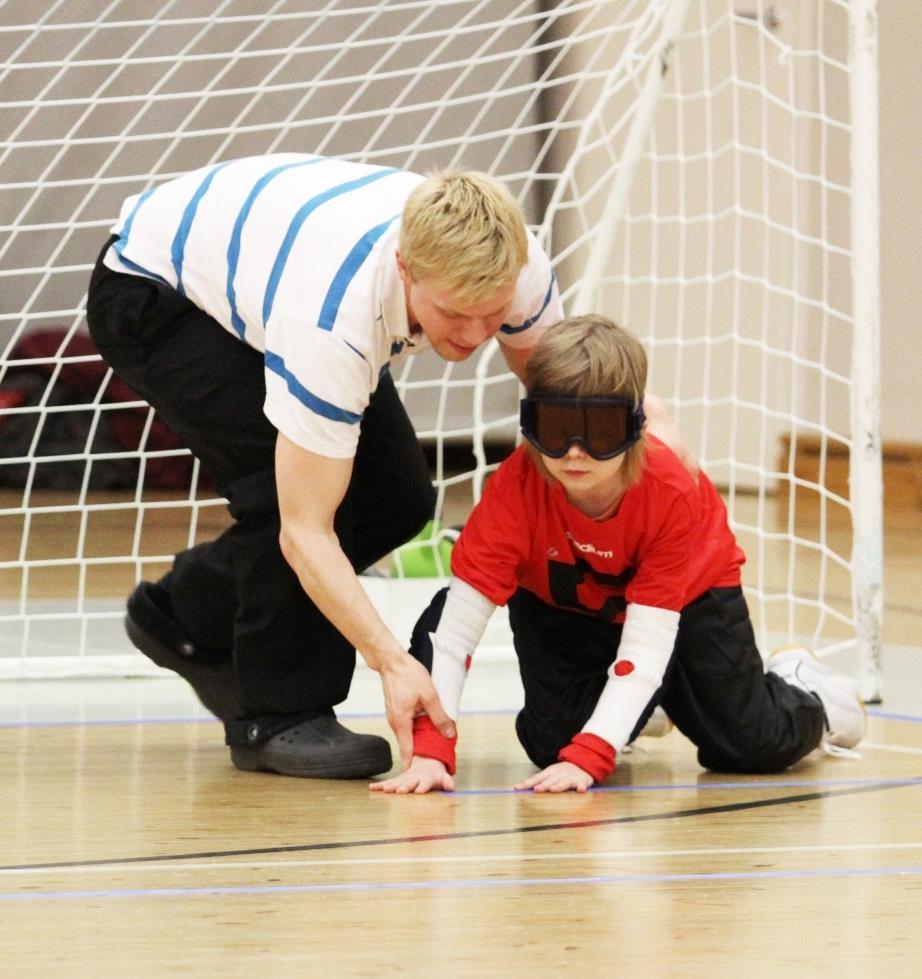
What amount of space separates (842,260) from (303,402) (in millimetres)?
2817

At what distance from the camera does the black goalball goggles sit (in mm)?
1519

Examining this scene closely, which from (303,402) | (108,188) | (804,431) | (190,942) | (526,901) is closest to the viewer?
(190,942)

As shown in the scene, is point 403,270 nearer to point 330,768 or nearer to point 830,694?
point 330,768

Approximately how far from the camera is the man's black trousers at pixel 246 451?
5.49ft

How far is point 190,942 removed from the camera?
1.10 m

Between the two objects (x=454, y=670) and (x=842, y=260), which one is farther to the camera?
(x=842, y=260)

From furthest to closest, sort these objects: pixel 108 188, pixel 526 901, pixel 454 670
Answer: pixel 108 188 → pixel 454 670 → pixel 526 901

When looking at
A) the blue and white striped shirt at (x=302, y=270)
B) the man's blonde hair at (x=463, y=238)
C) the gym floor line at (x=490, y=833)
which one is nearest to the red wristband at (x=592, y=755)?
the gym floor line at (x=490, y=833)

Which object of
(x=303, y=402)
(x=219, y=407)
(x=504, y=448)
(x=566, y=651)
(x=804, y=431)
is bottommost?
(x=504, y=448)

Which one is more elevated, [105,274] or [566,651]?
[105,274]

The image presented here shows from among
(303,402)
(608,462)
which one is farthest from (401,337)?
(608,462)

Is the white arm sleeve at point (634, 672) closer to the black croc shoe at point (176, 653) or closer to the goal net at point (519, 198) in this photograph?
the black croc shoe at point (176, 653)

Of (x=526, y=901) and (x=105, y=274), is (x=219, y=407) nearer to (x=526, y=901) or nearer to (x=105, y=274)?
(x=105, y=274)

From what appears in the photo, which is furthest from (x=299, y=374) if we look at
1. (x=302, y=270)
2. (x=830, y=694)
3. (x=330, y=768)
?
(x=830, y=694)
